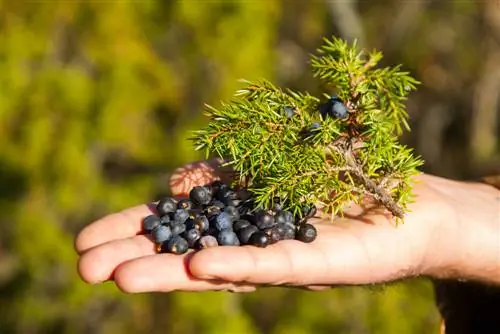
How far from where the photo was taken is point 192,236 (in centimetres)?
188

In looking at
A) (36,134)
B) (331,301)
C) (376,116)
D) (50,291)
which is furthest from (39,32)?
(376,116)

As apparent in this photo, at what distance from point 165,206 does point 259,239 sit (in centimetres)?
32

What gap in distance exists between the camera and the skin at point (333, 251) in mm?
1693

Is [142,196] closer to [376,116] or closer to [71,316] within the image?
[71,316]

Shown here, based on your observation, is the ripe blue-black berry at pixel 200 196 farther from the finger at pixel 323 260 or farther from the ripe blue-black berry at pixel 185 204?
the finger at pixel 323 260

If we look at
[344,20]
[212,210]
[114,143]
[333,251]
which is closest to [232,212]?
[212,210]

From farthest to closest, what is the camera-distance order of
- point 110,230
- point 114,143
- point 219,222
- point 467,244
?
1. point 114,143
2. point 467,244
3. point 110,230
4. point 219,222

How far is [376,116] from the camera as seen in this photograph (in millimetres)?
1971

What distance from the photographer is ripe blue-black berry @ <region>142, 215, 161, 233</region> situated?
196 centimetres

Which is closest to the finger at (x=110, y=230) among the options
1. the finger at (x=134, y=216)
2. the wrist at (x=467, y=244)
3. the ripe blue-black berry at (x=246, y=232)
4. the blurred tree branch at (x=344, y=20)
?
the finger at (x=134, y=216)

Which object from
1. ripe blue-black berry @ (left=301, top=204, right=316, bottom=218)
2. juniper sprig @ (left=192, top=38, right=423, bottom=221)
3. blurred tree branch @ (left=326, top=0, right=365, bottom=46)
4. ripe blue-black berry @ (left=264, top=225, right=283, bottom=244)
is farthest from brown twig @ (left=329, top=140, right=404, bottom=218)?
blurred tree branch @ (left=326, top=0, right=365, bottom=46)

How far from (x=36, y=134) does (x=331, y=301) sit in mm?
1733

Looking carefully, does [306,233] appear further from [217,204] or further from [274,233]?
[217,204]

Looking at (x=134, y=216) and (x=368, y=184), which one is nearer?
(x=368, y=184)
